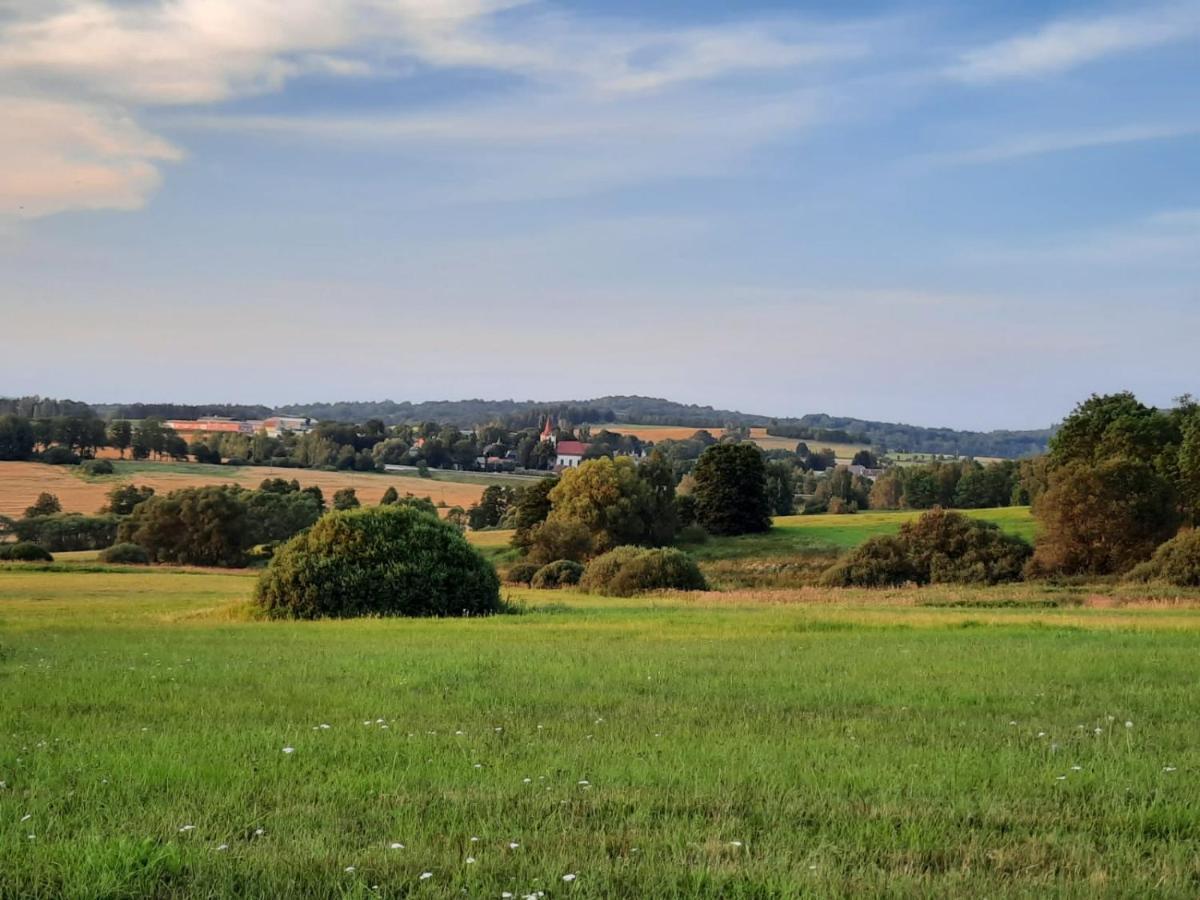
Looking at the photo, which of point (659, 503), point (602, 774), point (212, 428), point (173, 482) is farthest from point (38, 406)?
point (602, 774)

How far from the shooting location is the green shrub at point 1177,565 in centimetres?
5375

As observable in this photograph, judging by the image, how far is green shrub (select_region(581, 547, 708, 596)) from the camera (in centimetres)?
5316

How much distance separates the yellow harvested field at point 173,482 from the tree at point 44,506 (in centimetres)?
93

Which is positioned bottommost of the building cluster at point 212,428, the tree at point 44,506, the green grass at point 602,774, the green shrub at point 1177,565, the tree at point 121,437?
the tree at point 44,506

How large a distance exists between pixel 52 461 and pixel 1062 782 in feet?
441

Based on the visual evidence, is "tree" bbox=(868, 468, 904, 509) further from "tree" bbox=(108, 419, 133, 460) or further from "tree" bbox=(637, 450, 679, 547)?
"tree" bbox=(108, 419, 133, 460)

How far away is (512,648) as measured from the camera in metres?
18.8

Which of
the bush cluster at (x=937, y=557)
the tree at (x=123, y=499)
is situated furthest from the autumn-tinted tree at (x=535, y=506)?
the tree at (x=123, y=499)

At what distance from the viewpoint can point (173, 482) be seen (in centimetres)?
11388

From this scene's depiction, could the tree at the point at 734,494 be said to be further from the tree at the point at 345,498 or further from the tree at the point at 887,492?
the tree at the point at 887,492

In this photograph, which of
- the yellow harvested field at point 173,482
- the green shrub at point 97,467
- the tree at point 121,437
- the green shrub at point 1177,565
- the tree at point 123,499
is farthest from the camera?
the tree at point 121,437

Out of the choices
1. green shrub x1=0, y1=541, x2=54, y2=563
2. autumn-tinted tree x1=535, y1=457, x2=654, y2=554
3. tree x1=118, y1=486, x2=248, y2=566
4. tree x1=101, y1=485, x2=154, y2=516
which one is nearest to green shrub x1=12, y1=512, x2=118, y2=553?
tree x1=101, y1=485, x2=154, y2=516

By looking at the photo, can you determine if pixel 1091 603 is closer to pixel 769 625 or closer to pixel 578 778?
pixel 769 625

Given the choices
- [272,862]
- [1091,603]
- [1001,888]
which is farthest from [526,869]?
[1091,603]
